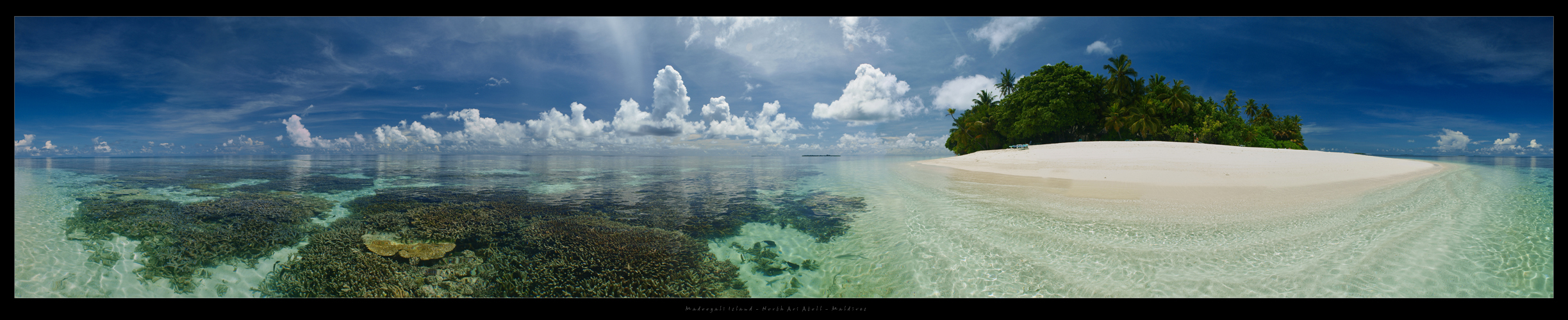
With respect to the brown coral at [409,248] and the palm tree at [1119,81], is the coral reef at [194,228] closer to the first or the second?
the brown coral at [409,248]

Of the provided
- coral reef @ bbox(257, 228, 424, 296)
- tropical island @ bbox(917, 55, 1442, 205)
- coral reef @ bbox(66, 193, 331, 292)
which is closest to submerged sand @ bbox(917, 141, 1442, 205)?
tropical island @ bbox(917, 55, 1442, 205)

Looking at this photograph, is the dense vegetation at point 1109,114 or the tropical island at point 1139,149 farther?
the dense vegetation at point 1109,114

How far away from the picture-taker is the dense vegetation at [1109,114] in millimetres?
37750

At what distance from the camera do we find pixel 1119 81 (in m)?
41.8

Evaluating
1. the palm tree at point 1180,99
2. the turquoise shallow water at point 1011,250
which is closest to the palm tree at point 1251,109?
the palm tree at point 1180,99

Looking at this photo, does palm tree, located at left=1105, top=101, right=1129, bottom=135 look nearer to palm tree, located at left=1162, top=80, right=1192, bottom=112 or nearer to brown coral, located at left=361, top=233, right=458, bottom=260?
palm tree, located at left=1162, top=80, right=1192, bottom=112

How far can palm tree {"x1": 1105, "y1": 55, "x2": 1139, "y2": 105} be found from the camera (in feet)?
135

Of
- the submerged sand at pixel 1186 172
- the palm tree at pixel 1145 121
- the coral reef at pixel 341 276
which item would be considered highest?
the palm tree at pixel 1145 121

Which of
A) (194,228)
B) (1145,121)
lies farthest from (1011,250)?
(1145,121)

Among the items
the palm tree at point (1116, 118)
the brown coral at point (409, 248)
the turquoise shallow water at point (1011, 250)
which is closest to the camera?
the turquoise shallow water at point (1011, 250)

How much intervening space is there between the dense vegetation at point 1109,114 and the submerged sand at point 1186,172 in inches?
373

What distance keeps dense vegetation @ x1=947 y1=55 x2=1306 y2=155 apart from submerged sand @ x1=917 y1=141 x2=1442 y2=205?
9.46 meters
